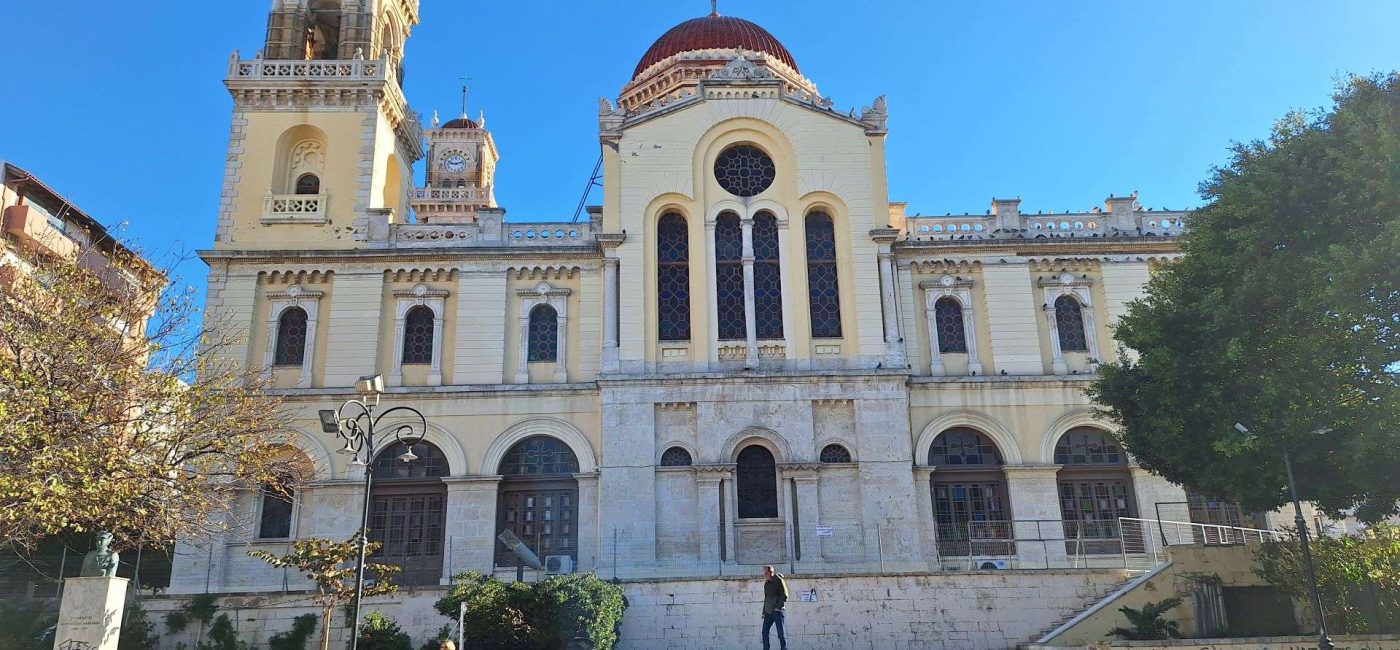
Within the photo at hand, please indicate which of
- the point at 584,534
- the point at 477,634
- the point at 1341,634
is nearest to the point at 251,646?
the point at 477,634

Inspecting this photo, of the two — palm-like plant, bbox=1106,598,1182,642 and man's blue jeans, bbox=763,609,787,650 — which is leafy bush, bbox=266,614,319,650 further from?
palm-like plant, bbox=1106,598,1182,642

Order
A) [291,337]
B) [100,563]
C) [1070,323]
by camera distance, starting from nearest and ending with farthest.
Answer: [100,563], [291,337], [1070,323]

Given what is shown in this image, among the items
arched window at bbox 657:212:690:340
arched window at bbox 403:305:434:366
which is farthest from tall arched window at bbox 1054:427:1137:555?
arched window at bbox 403:305:434:366

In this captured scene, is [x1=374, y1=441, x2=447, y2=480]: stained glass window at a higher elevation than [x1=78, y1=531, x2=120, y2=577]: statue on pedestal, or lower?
higher

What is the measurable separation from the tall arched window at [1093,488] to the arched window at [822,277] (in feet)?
22.0

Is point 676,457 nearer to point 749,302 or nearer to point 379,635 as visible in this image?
point 749,302

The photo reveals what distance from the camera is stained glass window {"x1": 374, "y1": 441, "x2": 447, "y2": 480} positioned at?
2591 cm

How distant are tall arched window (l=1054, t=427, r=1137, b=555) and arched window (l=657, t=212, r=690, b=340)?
10354mm

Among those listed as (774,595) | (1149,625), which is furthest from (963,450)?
(774,595)

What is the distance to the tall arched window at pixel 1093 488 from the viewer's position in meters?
25.9

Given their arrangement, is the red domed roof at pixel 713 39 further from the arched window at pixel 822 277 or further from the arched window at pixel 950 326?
the arched window at pixel 950 326

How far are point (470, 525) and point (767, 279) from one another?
9884 mm

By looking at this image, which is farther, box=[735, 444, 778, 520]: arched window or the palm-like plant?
box=[735, 444, 778, 520]: arched window

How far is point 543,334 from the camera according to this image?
2720 centimetres
